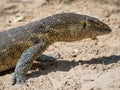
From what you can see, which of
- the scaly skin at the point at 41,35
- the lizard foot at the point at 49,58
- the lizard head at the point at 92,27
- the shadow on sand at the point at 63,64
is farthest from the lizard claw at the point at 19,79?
the lizard head at the point at 92,27

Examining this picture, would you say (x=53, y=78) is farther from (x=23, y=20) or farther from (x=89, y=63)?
(x=23, y=20)

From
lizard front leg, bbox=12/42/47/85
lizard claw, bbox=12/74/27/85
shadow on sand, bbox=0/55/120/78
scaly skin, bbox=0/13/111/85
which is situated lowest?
shadow on sand, bbox=0/55/120/78

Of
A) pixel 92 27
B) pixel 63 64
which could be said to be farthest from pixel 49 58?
pixel 92 27

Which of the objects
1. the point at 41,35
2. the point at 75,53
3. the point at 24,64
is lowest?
the point at 75,53

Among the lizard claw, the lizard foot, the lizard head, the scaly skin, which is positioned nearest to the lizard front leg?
the lizard claw

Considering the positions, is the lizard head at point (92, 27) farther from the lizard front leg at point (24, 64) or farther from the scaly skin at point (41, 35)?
the lizard front leg at point (24, 64)

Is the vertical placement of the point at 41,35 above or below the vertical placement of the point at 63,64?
above

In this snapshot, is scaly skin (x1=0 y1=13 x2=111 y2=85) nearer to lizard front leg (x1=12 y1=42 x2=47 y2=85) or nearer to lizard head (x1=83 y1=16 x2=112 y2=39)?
lizard head (x1=83 y1=16 x2=112 y2=39)

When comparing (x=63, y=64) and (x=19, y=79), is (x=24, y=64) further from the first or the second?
(x=63, y=64)
